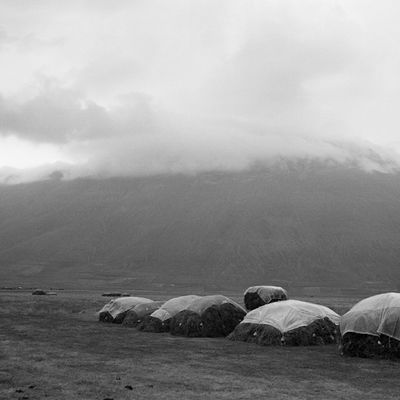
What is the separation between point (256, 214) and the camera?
19812cm

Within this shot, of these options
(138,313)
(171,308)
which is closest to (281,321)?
(171,308)

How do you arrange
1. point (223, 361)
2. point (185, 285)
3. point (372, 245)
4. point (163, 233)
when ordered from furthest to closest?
point (163, 233) → point (372, 245) → point (185, 285) → point (223, 361)

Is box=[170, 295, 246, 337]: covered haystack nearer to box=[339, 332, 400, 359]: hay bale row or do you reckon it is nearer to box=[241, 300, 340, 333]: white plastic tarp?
box=[241, 300, 340, 333]: white plastic tarp

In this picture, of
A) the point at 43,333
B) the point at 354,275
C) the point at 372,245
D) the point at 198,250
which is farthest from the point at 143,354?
the point at 372,245

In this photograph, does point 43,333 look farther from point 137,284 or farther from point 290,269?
point 290,269

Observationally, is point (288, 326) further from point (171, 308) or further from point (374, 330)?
point (171, 308)

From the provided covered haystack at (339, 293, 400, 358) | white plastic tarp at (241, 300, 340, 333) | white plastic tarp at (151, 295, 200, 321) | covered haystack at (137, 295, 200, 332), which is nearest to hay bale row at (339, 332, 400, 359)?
covered haystack at (339, 293, 400, 358)

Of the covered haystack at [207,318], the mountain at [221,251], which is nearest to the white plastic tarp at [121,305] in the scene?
the covered haystack at [207,318]

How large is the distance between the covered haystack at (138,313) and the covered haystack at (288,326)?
304 inches

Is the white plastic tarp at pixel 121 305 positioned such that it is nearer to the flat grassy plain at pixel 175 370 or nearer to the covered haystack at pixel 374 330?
the flat grassy plain at pixel 175 370

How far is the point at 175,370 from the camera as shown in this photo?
645 inches

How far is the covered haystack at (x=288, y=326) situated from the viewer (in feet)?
73.5

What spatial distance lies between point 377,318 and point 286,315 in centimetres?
446

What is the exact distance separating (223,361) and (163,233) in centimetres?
16802
